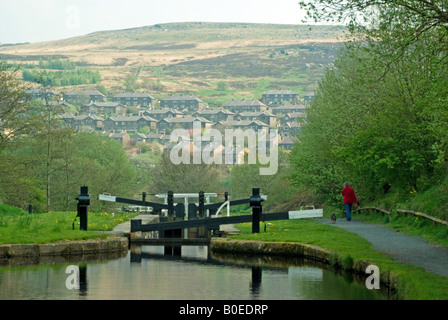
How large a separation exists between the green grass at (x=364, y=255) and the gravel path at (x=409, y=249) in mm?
371

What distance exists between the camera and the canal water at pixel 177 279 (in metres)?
15.0

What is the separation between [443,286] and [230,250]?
10.2 meters

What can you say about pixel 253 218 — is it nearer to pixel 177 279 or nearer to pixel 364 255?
pixel 364 255

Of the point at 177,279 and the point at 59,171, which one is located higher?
the point at 177,279

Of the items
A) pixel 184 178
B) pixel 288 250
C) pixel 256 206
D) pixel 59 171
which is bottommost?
pixel 184 178

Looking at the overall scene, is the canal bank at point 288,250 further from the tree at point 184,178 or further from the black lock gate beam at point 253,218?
the tree at point 184,178

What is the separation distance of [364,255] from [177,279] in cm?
452

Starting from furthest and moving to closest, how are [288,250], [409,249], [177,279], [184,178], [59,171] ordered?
1. [184,178]
2. [59,171]
3. [288,250]
4. [409,249]
5. [177,279]

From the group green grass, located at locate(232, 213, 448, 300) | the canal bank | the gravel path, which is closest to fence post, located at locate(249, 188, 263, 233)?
green grass, located at locate(232, 213, 448, 300)

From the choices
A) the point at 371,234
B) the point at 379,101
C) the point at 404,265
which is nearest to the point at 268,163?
the point at 379,101

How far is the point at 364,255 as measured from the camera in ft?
61.2

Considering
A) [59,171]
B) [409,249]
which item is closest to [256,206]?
[409,249]
